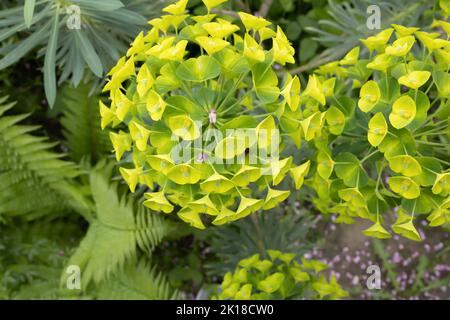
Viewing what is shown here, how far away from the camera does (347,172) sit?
1.09 m

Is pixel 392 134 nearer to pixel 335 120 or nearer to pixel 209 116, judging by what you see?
pixel 335 120

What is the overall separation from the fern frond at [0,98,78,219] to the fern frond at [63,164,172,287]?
191mm

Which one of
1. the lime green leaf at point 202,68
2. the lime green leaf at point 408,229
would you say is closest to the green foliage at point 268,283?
the lime green leaf at point 408,229

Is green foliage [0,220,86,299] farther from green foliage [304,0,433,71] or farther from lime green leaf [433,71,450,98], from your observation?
lime green leaf [433,71,450,98]

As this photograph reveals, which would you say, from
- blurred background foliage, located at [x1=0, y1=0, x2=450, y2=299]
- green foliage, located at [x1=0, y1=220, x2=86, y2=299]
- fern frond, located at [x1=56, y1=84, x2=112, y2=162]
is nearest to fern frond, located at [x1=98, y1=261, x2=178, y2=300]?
blurred background foliage, located at [x1=0, y1=0, x2=450, y2=299]

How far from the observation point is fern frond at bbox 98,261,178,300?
1997mm

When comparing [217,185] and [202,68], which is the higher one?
[202,68]

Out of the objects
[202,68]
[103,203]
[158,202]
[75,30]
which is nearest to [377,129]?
[202,68]

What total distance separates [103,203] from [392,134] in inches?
52.0

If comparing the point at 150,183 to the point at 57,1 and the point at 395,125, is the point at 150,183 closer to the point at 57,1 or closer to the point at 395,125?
the point at 395,125

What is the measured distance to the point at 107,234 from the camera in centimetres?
197

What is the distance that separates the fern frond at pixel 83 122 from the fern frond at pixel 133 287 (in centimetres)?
57

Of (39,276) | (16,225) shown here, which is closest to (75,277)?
(39,276)
